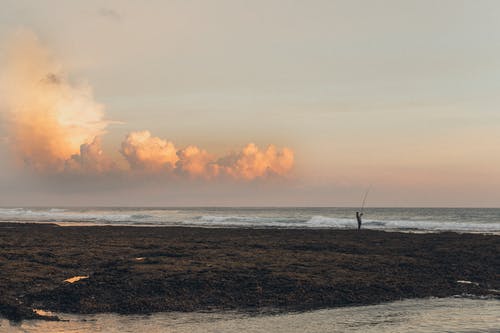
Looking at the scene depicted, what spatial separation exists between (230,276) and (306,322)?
489 centimetres

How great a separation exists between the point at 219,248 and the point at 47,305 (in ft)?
41.4

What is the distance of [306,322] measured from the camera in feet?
36.9

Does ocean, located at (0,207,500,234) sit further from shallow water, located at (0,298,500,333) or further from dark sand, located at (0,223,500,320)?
shallow water, located at (0,298,500,333)

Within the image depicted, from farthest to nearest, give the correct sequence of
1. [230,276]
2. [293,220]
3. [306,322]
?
[293,220] → [230,276] → [306,322]

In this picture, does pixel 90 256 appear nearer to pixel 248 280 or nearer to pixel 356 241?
pixel 248 280

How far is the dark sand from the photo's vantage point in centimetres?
1302

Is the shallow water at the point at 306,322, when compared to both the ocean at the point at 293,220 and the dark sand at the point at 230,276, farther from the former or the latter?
the ocean at the point at 293,220

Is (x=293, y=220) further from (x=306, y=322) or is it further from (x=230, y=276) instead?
(x=306, y=322)

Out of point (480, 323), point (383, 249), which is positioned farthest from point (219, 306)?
point (383, 249)

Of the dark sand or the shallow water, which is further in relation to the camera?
the dark sand

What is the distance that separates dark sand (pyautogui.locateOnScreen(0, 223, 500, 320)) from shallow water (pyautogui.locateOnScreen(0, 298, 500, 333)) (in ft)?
2.14

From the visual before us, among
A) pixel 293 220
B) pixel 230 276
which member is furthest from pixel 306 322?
pixel 293 220

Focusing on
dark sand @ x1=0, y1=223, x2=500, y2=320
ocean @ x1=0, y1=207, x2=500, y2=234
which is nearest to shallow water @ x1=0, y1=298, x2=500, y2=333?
dark sand @ x1=0, y1=223, x2=500, y2=320

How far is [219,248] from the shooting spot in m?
24.7
